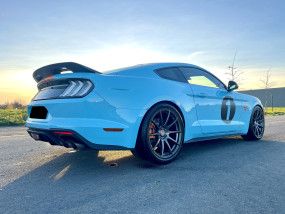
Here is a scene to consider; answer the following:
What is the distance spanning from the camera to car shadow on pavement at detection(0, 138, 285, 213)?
2275 mm

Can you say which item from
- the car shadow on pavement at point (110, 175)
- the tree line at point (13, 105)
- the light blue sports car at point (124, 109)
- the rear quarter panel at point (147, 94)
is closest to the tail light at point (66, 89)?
the light blue sports car at point (124, 109)

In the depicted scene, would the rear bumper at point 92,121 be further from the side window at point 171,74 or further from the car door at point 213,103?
the car door at point 213,103

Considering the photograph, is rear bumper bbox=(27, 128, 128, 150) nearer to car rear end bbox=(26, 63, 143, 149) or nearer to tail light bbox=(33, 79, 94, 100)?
car rear end bbox=(26, 63, 143, 149)

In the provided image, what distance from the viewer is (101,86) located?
116 inches

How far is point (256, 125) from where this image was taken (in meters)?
5.62

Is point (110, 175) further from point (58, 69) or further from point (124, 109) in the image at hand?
point (58, 69)

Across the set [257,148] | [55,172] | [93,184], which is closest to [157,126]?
[93,184]

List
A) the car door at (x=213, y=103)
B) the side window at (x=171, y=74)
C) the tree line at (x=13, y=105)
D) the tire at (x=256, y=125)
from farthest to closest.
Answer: the tree line at (x=13, y=105) → the tire at (x=256, y=125) → the car door at (x=213, y=103) → the side window at (x=171, y=74)

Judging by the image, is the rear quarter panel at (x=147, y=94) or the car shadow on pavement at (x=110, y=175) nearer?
the car shadow on pavement at (x=110, y=175)

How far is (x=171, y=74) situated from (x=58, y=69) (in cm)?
160

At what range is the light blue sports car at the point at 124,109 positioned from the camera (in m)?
2.89

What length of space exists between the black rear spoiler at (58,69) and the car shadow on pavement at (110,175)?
1.22m

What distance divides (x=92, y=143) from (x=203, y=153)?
6.68 feet

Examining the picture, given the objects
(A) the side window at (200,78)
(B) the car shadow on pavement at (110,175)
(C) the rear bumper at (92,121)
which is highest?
(A) the side window at (200,78)
